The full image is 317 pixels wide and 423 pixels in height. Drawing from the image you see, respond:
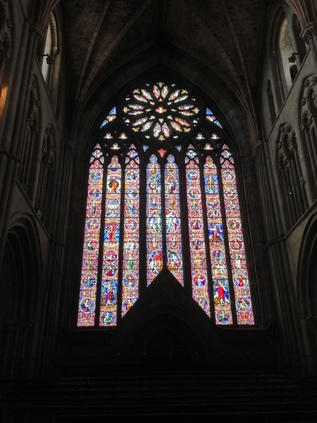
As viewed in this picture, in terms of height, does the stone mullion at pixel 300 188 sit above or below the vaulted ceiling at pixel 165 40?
below

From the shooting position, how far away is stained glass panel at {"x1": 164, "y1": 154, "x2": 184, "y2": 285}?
15445 millimetres

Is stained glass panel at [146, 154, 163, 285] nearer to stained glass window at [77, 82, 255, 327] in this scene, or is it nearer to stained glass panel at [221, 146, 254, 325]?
stained glass window at [77, 82, 255, 327]

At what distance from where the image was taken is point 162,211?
16.4 meters

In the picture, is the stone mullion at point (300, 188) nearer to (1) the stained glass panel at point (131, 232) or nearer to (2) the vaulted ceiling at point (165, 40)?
(2) the vaulted ceiling at point (165, 40)

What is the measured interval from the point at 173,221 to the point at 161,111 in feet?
18.2

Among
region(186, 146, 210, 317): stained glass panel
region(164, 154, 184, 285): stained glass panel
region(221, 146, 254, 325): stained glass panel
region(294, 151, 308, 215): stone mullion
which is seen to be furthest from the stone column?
region(221, 146, 254, 325): stained glass panel

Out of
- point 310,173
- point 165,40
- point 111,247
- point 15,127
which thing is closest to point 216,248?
point 111,247

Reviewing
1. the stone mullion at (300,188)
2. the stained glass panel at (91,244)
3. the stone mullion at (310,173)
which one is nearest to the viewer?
the stone mullion at (310,173)

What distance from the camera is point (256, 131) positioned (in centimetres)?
1628

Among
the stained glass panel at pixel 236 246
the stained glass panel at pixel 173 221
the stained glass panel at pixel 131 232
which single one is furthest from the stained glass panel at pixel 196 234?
the stained glass panel at pixel 131 232

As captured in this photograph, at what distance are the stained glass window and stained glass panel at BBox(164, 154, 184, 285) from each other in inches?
1.5

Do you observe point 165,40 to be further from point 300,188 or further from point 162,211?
point 300,188

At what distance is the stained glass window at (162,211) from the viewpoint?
15.0 m

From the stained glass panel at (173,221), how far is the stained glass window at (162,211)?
4cm
